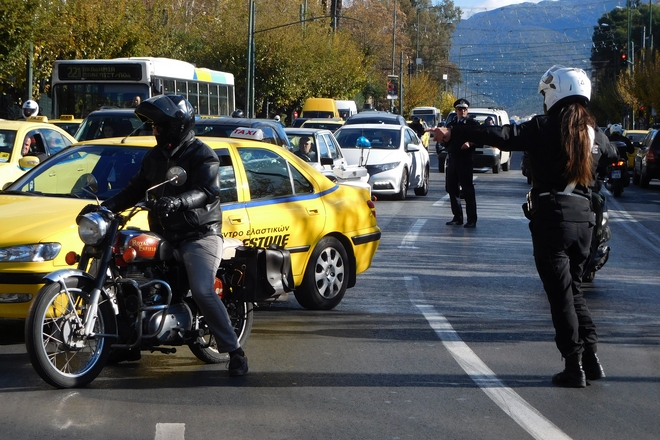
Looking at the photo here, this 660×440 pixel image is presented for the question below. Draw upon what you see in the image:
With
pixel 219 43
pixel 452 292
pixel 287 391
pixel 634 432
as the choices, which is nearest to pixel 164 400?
Result: pixel 287 391

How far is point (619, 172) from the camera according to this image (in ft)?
60.0

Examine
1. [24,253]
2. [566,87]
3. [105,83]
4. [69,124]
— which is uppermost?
[105,83]

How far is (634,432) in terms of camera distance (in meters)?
5.71

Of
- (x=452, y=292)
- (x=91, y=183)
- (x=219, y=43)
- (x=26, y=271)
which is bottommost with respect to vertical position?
(x=452, y=292)

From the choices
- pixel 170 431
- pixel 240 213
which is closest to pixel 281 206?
pixel 240 213

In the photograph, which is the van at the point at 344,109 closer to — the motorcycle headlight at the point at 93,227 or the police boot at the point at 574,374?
the police boot at the point at 574,374

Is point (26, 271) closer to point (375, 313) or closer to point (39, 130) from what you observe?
point (375, 313)

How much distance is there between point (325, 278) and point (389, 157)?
13.0 m

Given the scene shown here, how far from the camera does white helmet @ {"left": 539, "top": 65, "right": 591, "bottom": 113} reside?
22.1 feet

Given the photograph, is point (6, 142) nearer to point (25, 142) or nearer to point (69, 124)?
point (25, 142)

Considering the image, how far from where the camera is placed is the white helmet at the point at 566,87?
22.1 feet

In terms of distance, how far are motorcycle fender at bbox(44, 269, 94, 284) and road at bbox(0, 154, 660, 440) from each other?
0.67 metres

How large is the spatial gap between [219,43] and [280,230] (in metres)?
46.9

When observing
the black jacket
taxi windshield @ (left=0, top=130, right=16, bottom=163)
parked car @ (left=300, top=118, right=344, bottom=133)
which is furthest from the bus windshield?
the black jacket
